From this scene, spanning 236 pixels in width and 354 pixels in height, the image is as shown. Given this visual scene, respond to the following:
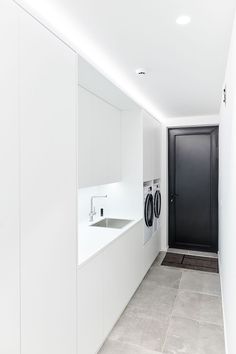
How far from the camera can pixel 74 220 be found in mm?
1776

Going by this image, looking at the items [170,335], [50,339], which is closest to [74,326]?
[50,339]

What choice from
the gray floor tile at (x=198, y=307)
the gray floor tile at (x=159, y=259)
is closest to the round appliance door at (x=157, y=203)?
the gray floor tile at (x=159, y=259)

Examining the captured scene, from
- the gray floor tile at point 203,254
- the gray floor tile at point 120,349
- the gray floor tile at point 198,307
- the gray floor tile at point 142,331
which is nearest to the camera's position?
the gray floor tile at point 120,349

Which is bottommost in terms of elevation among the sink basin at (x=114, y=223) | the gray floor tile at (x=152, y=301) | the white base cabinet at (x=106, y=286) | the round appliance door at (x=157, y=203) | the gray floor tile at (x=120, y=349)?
the gray floor tile at (x=120, y=349)

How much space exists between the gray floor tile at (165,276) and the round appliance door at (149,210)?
70 centimetres

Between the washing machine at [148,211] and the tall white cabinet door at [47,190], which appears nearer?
the tall white cabinet door at [47,190]

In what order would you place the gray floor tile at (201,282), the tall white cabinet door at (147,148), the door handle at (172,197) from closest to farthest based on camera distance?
the gray floor tile at (201,282)
the tall white cabinet door at (147,148)
the door handle at (172,197)

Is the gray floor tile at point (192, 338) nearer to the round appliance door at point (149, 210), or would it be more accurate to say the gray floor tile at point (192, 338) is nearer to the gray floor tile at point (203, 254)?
the round appliance door at point (149, 210)

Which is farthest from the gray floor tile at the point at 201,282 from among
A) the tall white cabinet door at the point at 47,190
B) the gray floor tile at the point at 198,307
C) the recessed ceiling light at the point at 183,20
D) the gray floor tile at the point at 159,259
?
the recessed ceiling light at the point at 183,20

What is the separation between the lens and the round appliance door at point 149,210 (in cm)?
373

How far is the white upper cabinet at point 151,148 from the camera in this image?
371 cm

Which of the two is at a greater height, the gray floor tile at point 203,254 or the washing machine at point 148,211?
the washing machine at point 148,211

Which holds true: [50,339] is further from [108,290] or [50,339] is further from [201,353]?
[201,353]

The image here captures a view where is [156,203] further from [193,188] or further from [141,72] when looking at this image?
[141,72]
